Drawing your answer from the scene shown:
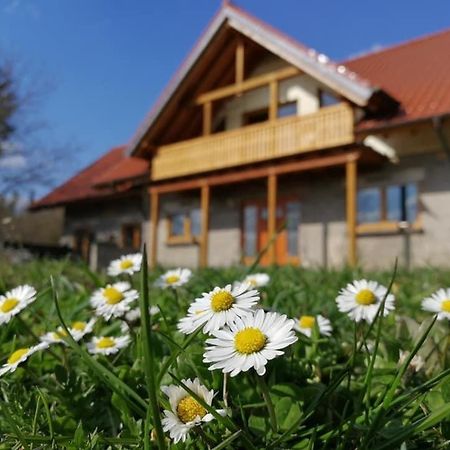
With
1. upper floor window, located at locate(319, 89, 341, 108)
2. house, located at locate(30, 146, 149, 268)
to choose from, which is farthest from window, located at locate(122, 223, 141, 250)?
upper floor window, located at locate(319, 89, 341, 108)

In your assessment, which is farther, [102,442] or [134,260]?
[134,260]

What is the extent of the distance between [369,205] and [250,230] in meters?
→ 3.56

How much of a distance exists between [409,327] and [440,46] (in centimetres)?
1309

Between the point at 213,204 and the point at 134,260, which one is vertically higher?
the point at 213,204

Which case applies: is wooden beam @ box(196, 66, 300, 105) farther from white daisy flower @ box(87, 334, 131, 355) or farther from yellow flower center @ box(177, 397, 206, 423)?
yellow flower center @ box(177, 397, 206, 423)

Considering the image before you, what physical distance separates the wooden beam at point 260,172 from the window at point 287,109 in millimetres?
1944

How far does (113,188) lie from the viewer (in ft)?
55.2

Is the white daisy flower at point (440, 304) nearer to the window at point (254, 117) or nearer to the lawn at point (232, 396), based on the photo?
the lawn at point (232, 396)

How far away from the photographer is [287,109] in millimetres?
13531

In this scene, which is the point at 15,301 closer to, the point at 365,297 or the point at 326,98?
the point at 365,297

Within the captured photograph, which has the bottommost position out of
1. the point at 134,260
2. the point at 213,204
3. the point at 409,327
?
the point at 409,327

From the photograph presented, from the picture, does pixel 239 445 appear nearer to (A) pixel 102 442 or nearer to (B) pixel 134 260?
(A) pixel 102 442

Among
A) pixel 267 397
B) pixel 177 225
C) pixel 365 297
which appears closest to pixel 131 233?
pixel 177 225

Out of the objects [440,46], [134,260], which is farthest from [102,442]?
[440,46]
